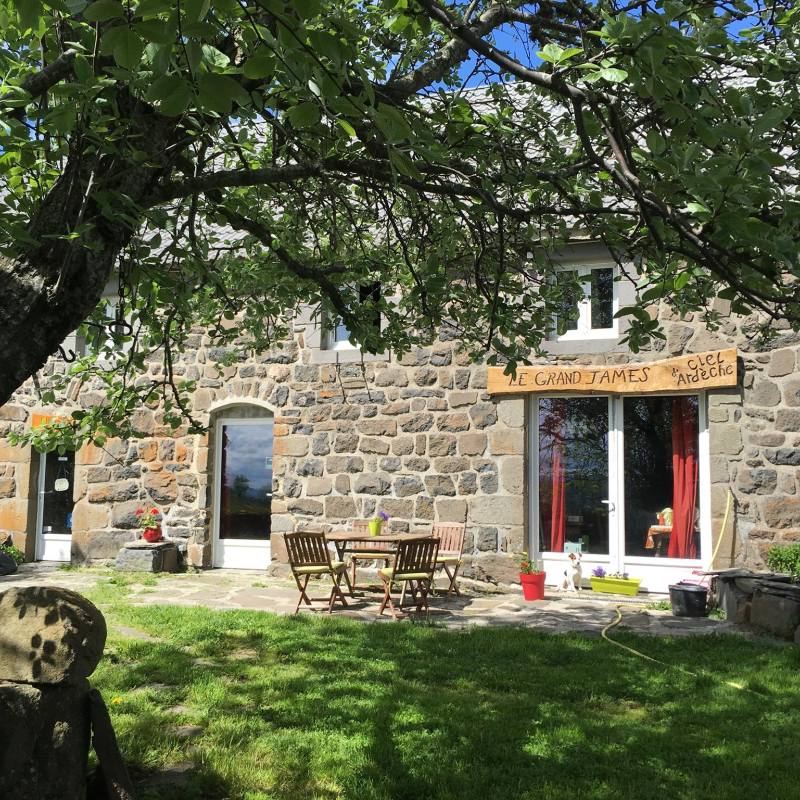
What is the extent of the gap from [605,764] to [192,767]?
197 centimetres

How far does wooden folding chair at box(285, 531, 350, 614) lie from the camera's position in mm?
7340

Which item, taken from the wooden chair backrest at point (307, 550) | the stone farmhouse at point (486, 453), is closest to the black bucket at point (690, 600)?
the stone farmhouse at point (486, 453)

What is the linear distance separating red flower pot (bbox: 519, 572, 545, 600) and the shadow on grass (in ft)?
5.68

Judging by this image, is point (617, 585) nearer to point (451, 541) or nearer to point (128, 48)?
point (451, 541)

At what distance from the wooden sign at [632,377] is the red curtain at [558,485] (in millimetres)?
325

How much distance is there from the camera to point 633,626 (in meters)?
6.75

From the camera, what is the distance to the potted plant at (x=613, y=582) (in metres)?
8.25

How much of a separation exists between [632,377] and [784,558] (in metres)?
2.34

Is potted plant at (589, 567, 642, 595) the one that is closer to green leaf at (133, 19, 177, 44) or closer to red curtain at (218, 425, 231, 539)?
red curtain at (218, 425, 231, 539)

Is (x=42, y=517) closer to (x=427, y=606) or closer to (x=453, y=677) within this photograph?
(x=427, y=606)

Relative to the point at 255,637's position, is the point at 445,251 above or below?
above

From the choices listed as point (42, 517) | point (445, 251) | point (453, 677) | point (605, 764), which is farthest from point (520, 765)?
point (42, 517)

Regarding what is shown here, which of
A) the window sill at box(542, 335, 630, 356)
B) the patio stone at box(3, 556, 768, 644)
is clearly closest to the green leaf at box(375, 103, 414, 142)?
the patio stone at box(3, 556, 768, 644)

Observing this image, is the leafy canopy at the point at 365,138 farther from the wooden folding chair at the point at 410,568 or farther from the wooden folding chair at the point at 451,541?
the wooden folding chair at the point at 451,541
